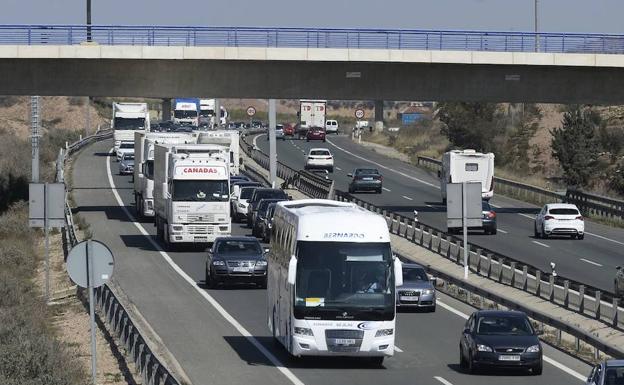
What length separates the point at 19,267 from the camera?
46656mm

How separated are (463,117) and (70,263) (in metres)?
93.6

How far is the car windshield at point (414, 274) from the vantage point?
117 ft

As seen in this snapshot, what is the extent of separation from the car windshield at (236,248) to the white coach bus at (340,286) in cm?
1367

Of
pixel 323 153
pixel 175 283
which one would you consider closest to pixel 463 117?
pixel 323 153

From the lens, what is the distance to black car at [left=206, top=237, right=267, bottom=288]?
3919 cm

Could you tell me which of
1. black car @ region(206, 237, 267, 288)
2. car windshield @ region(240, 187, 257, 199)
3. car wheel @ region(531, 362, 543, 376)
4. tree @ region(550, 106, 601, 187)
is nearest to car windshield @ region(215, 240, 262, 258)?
black car @ region(206, 237, 267, 288)

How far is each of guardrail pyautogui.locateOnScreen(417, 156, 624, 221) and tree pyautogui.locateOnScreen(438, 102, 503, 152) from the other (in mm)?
29715

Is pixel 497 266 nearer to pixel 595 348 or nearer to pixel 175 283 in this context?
pixel 175 283

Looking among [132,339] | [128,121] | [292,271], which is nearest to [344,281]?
[292,271]

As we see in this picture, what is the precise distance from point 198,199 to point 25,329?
20.8 metres

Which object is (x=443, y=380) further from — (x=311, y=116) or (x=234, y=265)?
(x=311, y=116)

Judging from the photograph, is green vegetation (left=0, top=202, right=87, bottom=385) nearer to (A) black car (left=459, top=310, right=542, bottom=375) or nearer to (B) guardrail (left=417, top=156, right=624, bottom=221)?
(A) black car (left=459, top=310, right=542, bottom=375)

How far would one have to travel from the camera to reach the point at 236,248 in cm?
4012

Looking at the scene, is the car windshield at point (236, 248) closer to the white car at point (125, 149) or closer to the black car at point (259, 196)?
the black car at point (259, 196)
